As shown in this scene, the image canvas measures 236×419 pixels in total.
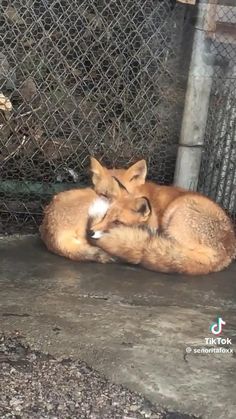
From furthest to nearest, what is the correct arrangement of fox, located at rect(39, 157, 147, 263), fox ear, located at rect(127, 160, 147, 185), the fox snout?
fox ear, located at rect(127, 160, 147, 185) → fox, located at rect(39, 157, 147, 263) → the fox snout

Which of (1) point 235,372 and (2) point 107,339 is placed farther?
(2) point 107,339

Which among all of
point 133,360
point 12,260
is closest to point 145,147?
point 12,260

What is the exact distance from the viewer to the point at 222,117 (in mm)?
5141

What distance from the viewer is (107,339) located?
3.11 metres

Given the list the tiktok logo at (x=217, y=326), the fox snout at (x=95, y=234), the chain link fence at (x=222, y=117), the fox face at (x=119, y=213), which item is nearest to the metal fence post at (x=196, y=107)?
the chain link fence at (x=222, y=117)

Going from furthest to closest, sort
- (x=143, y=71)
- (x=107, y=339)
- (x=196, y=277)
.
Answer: (x=143, y=71) < (x=196, y=277) < (x=107, y=339)

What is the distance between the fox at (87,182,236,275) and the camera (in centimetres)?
410

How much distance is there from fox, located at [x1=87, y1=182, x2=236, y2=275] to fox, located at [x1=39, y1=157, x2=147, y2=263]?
0.23 ft

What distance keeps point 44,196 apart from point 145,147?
3.12 ft

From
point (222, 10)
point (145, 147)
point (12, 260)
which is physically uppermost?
point (222, 10)

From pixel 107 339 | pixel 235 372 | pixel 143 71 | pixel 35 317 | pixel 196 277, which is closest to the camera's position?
pixel 235 372

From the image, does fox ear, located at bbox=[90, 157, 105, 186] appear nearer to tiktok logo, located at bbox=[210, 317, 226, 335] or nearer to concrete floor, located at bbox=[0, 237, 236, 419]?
concrete floor, located at bbox=[0, 237, 236, 419]

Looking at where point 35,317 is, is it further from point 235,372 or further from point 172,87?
point 172,87

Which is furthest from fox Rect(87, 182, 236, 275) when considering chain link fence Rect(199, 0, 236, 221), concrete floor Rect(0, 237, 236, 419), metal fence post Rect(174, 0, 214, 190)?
chain link fence Rect(199, 0, 236, 221)
